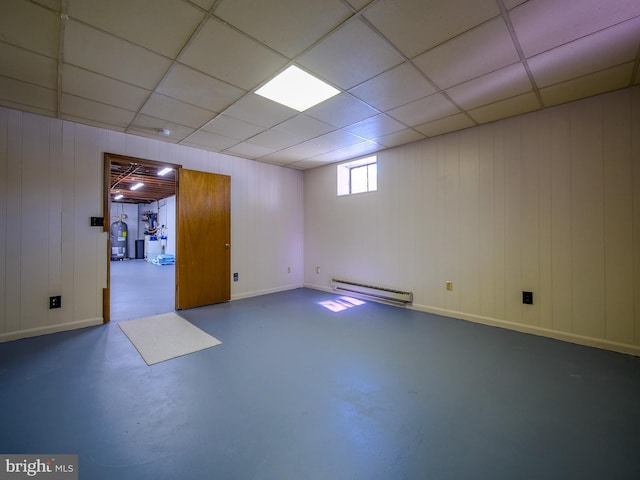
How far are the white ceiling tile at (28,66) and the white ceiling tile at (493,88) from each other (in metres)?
3.42

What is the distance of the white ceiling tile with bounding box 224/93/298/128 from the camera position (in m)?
2.77

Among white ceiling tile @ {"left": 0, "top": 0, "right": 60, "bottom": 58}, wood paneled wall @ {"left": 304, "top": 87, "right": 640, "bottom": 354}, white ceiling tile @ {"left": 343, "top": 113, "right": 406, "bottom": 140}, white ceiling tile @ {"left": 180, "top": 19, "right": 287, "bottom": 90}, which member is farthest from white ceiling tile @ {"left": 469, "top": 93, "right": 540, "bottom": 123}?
white ceiling tile @ {"left": 0, "top": 0, "right": 60, "bottom": 58}

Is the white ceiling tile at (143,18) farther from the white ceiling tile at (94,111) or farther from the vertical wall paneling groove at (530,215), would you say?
the vertical wall paneling groove at (530,215)

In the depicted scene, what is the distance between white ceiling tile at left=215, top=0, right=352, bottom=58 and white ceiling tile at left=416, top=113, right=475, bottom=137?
205 cm

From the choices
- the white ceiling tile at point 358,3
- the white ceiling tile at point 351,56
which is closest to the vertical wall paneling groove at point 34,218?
the white ceiling tile at point 351,56

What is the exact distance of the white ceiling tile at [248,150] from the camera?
420cm

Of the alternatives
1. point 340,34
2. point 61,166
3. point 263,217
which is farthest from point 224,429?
point 263,217

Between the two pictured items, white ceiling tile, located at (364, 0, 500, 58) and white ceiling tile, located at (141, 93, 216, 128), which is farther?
white ceiling tile, located at (141, 93, 216, 128)

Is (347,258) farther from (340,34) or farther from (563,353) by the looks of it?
(340,34)

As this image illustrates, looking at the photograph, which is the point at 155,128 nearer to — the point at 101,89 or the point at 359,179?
the point at 101,89

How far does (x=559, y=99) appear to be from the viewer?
279cm

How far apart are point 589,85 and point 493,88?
853 millimetres

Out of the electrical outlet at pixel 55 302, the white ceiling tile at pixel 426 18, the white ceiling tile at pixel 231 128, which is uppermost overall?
the white ceiling tile at pixel 231 128

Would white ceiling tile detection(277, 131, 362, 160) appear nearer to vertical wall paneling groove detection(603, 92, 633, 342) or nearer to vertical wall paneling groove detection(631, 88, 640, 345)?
vertical wall paneling groove detection(603, 92, 633, 342)
